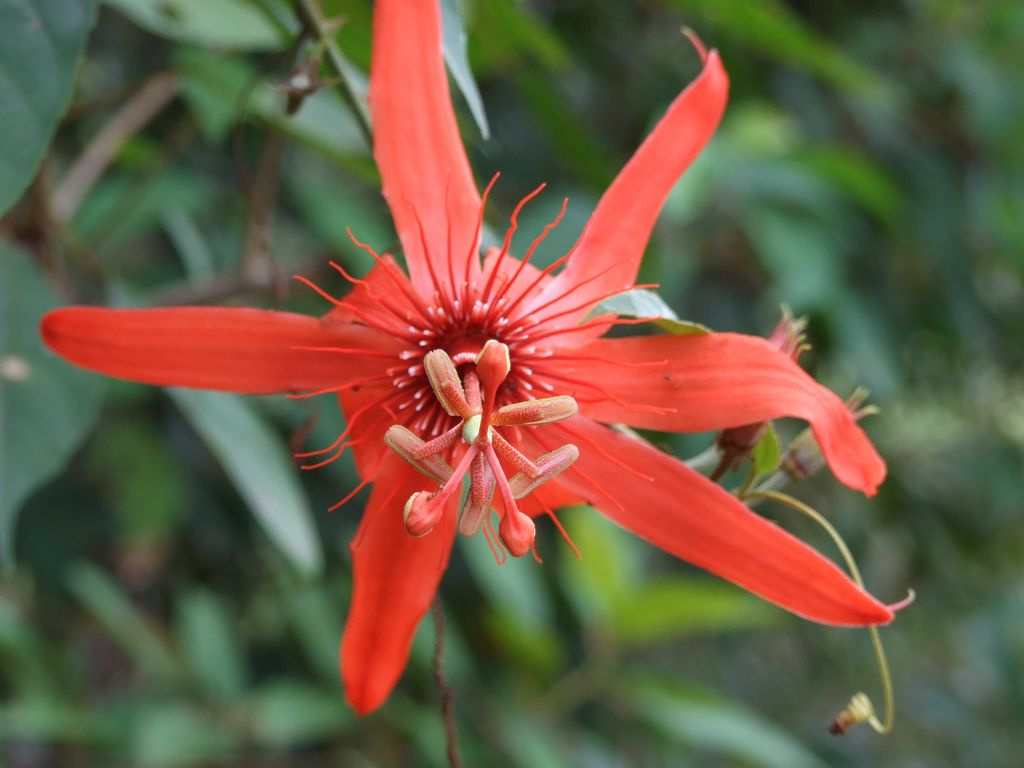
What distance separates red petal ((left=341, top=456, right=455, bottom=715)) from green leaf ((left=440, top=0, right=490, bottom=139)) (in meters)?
0.24

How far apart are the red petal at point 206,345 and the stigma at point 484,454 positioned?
0.09m

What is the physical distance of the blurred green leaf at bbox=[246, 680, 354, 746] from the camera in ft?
5.21

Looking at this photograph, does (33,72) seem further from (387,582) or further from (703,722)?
(703,722)

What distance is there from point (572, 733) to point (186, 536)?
848mm

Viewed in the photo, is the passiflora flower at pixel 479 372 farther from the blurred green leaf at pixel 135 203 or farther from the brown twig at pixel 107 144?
the blurred green leaf at pixel 135 203

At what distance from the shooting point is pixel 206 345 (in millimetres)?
645

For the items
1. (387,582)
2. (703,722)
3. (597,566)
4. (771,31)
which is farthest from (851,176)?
(387,582)

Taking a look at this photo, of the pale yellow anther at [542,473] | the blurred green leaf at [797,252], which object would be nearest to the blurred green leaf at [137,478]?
the blurred green leaf at [797,252]

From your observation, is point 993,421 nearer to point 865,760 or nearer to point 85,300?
point 865,760

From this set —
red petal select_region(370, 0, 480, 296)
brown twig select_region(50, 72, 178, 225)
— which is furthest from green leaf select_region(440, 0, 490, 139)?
brown twig select_region(50, 72, 178, 225)

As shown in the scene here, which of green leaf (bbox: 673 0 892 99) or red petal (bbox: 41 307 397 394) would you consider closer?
red petal (bbox: 41 307 397 394)

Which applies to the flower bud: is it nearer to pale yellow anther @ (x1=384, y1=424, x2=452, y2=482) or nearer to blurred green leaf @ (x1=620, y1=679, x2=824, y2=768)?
pale yellow anther @ (x1=384, y1=424, x2=452, y2=482)

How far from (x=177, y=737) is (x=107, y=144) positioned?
85 cm

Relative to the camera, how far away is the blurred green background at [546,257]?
1.25 meters
